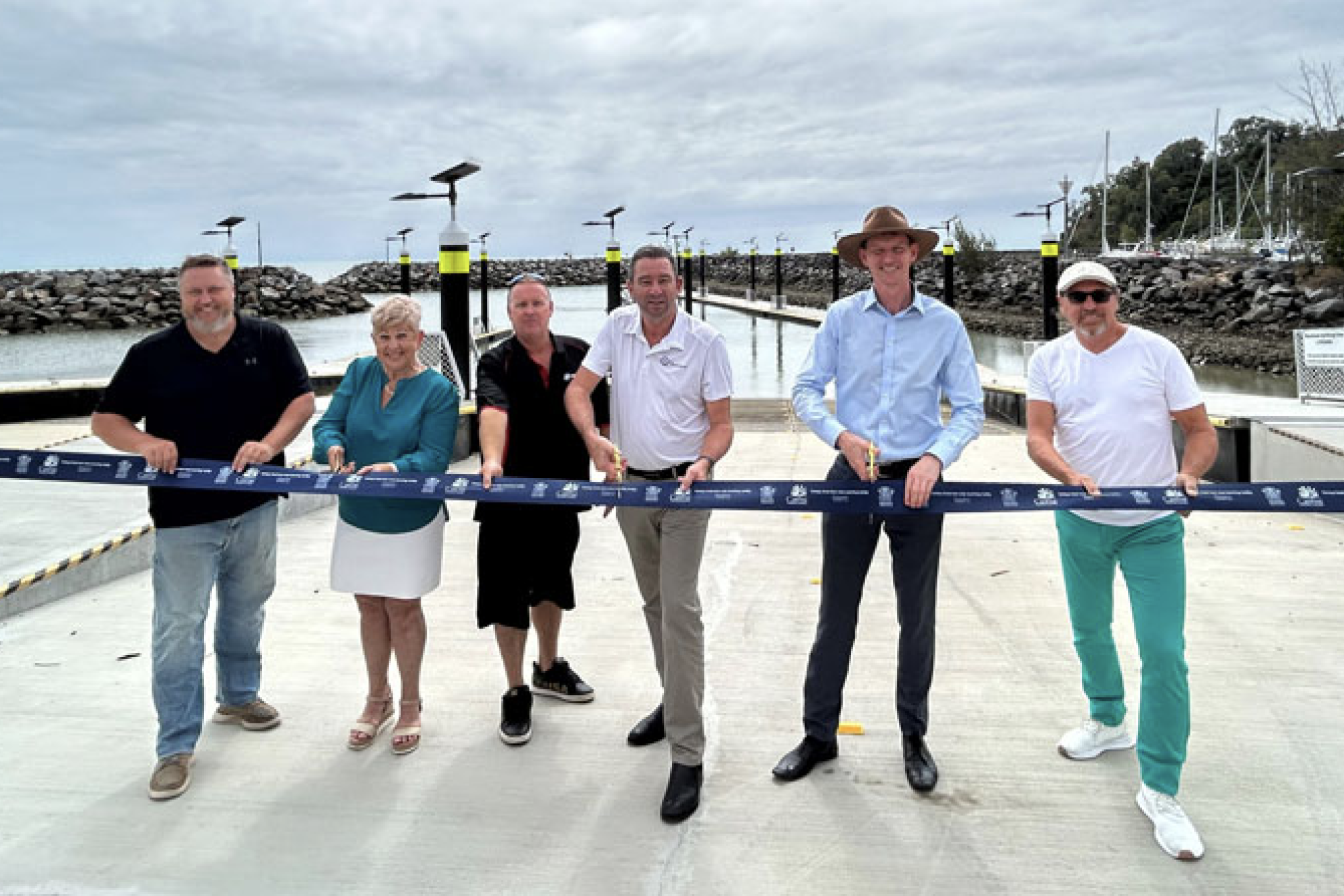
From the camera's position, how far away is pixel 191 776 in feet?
10.8

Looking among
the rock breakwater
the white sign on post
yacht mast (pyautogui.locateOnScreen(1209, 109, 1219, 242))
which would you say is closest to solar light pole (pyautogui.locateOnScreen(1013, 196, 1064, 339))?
the white sign on post

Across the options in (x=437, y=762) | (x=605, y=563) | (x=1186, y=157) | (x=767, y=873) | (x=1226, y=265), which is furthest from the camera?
(x=1186, y=157)

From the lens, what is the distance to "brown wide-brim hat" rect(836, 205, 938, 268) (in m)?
3.18

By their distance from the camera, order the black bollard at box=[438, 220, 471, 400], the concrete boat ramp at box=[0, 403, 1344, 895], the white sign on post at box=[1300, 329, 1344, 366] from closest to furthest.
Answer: the concrete boat ramp at box=[0, 403, 1344, 895], the white sign on post at box=[1300, 329, 1344, 366], the black bollard at box=[438, 220, 471, 400]

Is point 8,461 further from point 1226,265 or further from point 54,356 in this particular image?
point 1226,265

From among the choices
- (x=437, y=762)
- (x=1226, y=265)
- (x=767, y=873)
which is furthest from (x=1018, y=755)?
(x=1226, y=265)

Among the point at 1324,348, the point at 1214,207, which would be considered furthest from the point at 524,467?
the point at 1214,207

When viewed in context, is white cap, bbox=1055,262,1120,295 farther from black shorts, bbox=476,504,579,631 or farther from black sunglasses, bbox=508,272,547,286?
black shorts, bbox=476,504,579,631

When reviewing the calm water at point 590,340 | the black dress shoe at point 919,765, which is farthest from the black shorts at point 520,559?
the calm water at point 590,340

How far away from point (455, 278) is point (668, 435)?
7.95 m

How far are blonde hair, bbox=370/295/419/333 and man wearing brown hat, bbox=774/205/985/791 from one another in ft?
4.25

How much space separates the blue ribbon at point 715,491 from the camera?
3070mm

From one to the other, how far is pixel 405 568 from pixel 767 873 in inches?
60.4

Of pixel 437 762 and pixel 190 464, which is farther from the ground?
pixel 190 464
